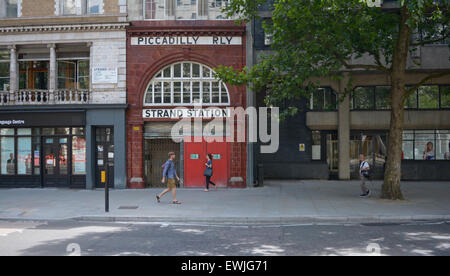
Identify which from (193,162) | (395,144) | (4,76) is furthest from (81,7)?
(395,144)

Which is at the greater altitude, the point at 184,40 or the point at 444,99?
the point at 184,40

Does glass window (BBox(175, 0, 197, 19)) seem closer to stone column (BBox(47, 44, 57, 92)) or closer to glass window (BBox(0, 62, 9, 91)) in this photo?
stone column (BBox(47, 44, 57, 92))

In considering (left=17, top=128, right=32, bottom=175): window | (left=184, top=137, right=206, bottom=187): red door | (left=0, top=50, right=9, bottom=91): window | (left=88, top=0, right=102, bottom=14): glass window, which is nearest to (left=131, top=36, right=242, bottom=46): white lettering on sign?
(left=88, top=0, right=102, bottom=14): glass window

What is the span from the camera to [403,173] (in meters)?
21.6

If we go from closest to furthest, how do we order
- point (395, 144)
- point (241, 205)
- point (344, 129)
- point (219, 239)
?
point (219, 239) → point (241, 205) → point (395, 144) → point (344, 129)

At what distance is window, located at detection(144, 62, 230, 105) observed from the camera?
1939 cm

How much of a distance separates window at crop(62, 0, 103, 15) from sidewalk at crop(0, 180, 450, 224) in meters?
8.24

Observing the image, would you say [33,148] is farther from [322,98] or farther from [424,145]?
[424,145]

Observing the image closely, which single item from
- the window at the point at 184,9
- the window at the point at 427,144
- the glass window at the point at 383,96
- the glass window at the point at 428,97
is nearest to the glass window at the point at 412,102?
the glass window at the point at 428,97

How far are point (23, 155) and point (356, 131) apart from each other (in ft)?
54.6

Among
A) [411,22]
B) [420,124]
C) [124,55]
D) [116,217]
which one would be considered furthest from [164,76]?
[420,124]

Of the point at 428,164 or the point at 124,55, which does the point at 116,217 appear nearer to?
the point at 124,55

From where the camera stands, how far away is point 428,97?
21453 mm
